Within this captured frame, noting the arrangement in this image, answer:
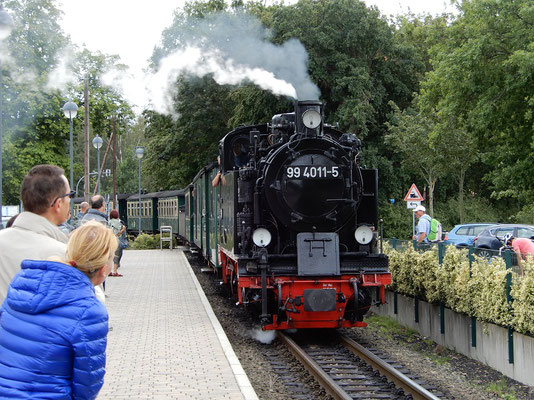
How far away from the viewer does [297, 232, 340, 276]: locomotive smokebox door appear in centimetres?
985

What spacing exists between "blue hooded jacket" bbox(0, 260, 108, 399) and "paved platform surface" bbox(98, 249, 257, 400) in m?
3.77

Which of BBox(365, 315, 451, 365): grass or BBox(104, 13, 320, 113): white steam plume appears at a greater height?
BBox(104, 13, 320, 113): white steam plume

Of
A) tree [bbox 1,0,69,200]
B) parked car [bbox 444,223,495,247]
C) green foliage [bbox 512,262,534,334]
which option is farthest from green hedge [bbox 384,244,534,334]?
tree [bbox 1,0,69,200]

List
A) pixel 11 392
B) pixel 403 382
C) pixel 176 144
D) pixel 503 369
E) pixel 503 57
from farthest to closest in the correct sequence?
pixel 176 144 < pixel 503 57 < pixel 503 369 < pixel 403 382 < pixel 11 392

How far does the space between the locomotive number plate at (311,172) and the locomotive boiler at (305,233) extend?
0.01 meters

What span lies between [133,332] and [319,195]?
330cm

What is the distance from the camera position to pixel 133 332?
1023 centimetres

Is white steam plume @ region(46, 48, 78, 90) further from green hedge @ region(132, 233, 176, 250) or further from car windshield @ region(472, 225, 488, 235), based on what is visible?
car windshield @ region(472, 225, 488, 235)

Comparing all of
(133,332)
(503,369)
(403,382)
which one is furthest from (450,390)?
(133,332)

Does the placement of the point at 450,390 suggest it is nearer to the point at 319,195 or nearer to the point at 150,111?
the point at 319,195

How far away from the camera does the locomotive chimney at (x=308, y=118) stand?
396 inches

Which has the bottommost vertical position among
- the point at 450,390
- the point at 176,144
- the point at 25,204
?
the point at 450,390

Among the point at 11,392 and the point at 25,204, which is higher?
the point at 25,204

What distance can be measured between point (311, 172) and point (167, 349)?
3.09 meters
